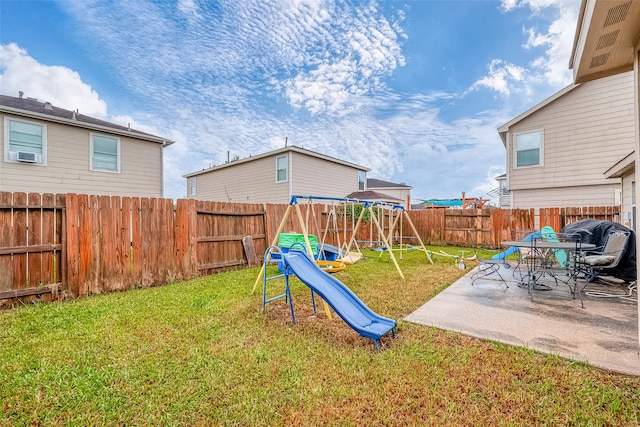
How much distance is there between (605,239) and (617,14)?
18.0ft

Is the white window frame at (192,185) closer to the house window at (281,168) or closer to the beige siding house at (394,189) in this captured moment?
the house window at (281,168)

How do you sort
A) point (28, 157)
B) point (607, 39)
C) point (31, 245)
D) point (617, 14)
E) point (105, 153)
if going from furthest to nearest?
point (105, 153) → point (28, 157) → point (31, 245) → point (607, 39) → point (617, 14)

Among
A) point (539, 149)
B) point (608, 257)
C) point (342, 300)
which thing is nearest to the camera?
point (342, 300)

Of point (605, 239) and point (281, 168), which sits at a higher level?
point (281, 168)

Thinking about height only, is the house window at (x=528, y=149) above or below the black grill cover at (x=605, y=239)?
above

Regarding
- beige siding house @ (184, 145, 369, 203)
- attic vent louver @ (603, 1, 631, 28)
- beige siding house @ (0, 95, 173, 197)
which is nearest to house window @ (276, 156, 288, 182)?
beige siding house @ (184, 145, 369, 203)

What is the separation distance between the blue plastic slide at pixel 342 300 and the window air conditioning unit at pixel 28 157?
10981 millimetres

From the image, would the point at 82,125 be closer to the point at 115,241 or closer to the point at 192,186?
the point at 115,241

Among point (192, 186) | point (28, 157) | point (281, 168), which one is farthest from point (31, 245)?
point (192, 186)

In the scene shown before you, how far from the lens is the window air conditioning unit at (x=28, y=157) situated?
9.59 m

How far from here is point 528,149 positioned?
39.8 feet

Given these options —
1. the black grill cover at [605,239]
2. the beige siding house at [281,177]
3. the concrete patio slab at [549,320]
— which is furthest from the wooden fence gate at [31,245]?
the beige siding house at [281,177]

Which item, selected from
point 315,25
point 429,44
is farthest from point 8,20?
point 429,44

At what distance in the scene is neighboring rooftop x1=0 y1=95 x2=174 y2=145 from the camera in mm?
9602
